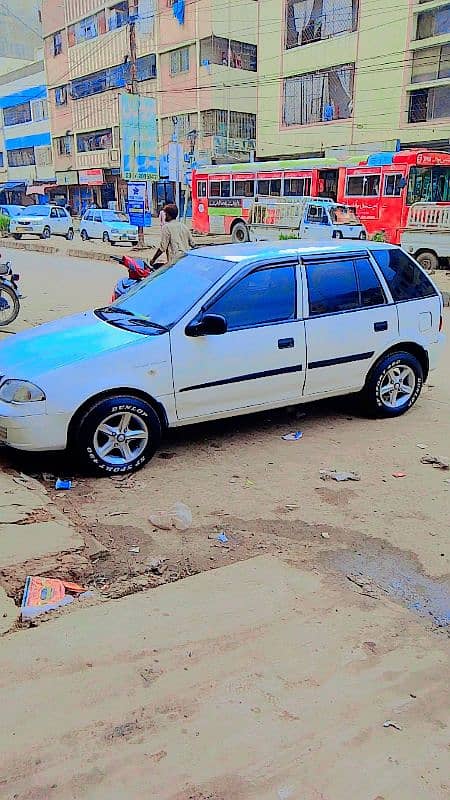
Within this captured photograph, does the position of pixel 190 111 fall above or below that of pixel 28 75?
below

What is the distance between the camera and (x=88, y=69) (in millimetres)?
55656

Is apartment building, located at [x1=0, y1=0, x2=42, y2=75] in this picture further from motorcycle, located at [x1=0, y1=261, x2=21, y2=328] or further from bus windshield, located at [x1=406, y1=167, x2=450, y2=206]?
motorcycle, located at [x1=0, y1=261, x2=21, y2=328]

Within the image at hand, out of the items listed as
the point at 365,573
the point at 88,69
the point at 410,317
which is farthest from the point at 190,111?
the point at 365,573

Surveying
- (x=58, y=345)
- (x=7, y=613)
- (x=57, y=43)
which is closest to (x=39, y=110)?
(x=57, y=43)

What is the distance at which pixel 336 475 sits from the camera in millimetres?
5105

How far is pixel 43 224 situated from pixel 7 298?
23.6 m

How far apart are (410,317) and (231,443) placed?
2.14 meters

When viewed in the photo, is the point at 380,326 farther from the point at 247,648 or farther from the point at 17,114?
the point at 17,114

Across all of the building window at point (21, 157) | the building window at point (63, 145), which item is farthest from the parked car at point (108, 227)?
the building window at point (21, 157)

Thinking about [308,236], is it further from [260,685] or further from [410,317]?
[260,685]

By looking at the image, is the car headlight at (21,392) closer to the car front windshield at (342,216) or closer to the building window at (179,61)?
the car front windshield at (342,216)

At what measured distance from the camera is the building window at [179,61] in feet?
151

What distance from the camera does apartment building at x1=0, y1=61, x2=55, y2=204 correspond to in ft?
203

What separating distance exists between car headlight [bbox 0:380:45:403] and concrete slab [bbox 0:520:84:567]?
3.16 feet
